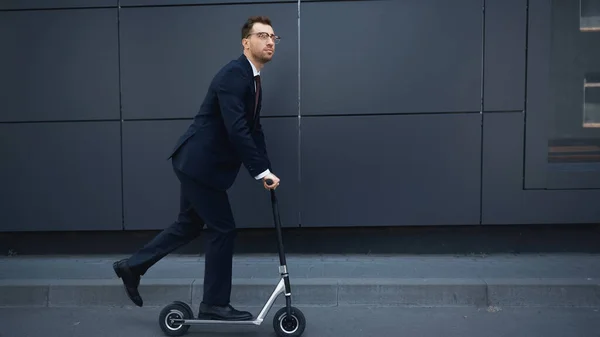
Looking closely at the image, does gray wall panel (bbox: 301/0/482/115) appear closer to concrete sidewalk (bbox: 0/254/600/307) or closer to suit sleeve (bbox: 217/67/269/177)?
concrete sidewalk (bbox: 0/254/600/307)

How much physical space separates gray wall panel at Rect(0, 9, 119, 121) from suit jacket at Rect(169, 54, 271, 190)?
7.93ft

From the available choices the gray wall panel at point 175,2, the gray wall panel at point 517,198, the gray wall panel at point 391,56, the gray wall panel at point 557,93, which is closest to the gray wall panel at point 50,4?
the gray wall panel at point 175,2

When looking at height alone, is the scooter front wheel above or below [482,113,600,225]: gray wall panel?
below

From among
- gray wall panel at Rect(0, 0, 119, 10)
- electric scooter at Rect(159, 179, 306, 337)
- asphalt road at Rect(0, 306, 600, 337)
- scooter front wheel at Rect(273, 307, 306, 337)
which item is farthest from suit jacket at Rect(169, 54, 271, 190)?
gray wall panel at Rect(0, 0, 119, 10)

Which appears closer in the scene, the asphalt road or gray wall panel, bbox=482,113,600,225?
the asphalt road

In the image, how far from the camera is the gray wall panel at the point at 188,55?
22.2 ft

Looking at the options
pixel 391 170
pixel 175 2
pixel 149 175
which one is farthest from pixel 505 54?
pixel 149 175

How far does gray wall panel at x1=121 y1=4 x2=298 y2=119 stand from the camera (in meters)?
6.76

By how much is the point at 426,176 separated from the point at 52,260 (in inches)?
155

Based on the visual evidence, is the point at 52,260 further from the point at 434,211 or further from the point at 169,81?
the point at 434,211

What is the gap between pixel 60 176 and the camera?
697 cm

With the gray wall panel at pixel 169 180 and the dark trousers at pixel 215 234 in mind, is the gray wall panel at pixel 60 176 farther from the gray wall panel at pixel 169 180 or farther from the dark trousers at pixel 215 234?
the dark trousers at pixel 215 234

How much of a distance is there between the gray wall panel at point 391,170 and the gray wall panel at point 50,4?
7.70ft

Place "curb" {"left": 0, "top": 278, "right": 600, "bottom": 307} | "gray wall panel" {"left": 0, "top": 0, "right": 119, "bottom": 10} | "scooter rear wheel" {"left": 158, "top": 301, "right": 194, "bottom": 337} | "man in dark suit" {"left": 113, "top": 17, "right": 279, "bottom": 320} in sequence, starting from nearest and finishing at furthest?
"man in dark suit" {"left": 113, "top": 17, "right": 279, "bottom": 320} < "scooter rear wheel" {"left": 158, "top": 301, "right": 194, "bottom": 337} < "curb" {"left": 0, "top": 278, "right": 600, "bottom": 307} < "gray wall panel" {"left": 0, "top": 0, "right": 119, "bottom": 10}
